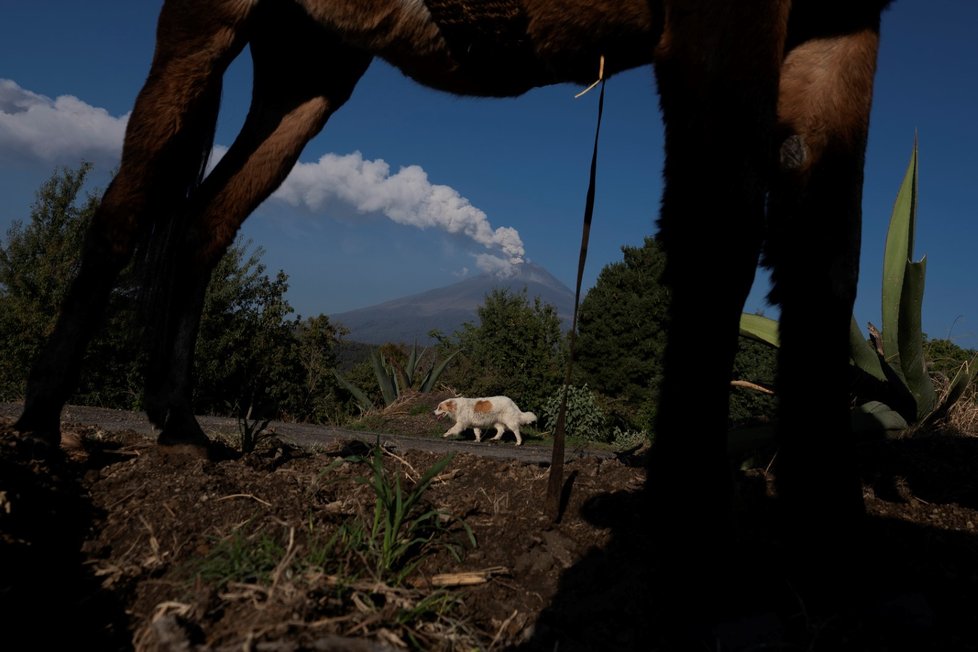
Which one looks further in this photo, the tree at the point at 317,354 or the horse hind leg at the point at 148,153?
the tree at the point at 317,354

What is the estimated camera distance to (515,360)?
39.2 feet

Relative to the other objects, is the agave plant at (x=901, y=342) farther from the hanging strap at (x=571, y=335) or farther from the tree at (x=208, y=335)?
the tree at (x=208, y=335)

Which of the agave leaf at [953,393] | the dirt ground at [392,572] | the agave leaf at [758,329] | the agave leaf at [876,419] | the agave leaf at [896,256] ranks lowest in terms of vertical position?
the dirt ground at [392,572]

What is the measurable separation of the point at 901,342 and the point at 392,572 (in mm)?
3839

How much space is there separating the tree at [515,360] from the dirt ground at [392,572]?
8.73 m

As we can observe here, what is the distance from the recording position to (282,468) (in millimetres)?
2736

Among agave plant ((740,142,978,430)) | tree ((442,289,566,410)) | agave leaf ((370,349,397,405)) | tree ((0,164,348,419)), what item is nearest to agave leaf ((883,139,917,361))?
agave plant ((740,142,978,430))

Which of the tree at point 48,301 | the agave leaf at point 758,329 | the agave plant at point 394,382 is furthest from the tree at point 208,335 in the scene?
the agave leaf at point 758,329

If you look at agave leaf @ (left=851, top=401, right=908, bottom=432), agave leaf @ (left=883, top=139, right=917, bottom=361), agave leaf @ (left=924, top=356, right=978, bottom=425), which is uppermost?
agave leaf @ (left=883, top=139, right=917, bottom=361)

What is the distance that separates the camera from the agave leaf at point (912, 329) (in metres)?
3.90

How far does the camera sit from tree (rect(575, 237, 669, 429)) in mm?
14789

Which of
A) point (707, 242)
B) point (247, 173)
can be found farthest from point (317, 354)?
point (707, 242)

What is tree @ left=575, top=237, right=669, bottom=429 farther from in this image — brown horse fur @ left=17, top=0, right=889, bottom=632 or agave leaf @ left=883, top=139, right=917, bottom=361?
brown horse fur @ left=17, top=0, right=889, bottom=632

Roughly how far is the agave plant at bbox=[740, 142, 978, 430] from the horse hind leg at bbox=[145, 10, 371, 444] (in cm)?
313
